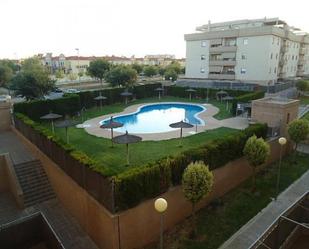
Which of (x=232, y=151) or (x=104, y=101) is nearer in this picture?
(x=232, y=151)

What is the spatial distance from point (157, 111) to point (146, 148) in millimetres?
16886

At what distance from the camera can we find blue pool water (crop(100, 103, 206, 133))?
2488 centimetres

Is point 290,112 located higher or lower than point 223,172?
higher

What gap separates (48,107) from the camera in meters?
25.4

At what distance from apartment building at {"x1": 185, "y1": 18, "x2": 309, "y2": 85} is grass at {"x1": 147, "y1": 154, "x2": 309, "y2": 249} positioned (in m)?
33.0

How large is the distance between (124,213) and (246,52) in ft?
144

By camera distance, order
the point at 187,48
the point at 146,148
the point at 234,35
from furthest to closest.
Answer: the point at 187,48
the point at 234,35
the point at 146,148

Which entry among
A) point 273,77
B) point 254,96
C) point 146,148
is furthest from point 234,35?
point 146,148

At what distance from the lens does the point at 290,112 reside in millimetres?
18953

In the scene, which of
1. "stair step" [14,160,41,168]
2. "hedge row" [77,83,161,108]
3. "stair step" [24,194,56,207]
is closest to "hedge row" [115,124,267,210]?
"stair step" [24,194,56,207]

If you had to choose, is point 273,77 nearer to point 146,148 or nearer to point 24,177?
point 146,148

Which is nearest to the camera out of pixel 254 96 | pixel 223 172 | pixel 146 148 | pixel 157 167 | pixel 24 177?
pixel 157 167

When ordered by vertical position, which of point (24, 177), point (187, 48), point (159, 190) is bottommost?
point (24, 177)

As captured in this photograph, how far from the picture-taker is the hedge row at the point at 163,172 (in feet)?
31.1
